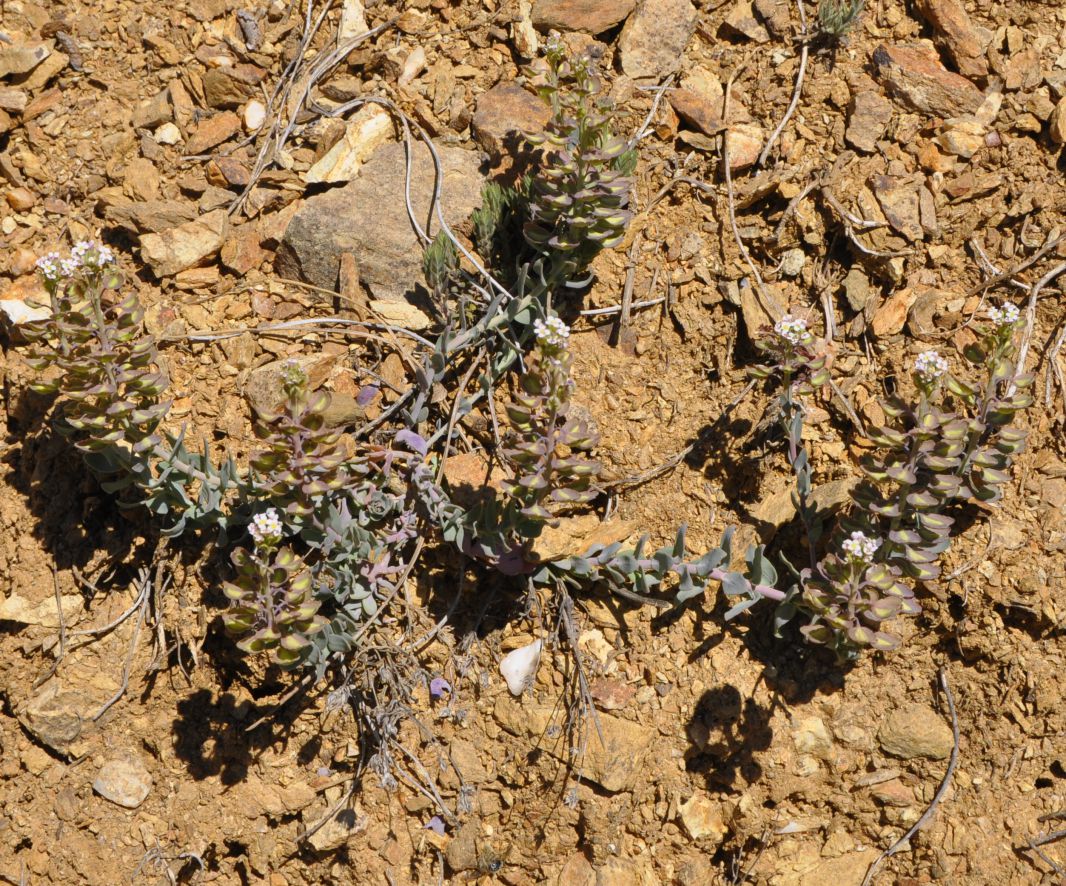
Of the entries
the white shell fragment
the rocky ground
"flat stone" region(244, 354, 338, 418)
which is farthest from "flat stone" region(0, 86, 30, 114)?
the white shell fragment

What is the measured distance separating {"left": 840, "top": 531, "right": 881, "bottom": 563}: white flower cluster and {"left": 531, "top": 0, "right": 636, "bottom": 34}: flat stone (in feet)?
10.0

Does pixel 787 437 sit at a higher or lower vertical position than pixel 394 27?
lower

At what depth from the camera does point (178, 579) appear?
15.5 ft

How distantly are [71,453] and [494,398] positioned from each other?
201 cm

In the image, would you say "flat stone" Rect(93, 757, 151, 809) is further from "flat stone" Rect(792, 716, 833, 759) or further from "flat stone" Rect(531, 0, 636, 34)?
"flat stone" Rect(531, 0, 636, 34)

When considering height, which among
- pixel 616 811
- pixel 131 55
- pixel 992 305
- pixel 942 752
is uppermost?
pixel 131 55

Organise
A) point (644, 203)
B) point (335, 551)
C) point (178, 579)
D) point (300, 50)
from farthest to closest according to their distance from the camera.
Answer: point (300, 50)
point (644, 203)
point (178, 579)
point (335, 551)

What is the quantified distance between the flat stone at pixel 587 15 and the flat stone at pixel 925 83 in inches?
52.3

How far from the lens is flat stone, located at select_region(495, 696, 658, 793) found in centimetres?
445

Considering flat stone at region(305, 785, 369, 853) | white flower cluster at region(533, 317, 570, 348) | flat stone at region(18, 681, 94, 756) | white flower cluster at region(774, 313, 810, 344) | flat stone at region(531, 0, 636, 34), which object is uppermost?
Result: flat stone at region(531, 0, 636, 34)

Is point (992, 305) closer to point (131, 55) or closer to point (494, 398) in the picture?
point (494, 398)

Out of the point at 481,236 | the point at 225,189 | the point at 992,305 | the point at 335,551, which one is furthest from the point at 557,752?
the point at 225,189

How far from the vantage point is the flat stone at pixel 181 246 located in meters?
5.07

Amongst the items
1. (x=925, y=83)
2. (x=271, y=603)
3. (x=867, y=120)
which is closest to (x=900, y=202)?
Result: (x=867, y=120)
